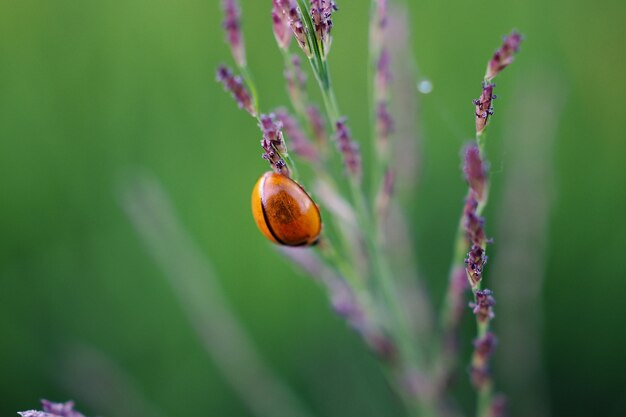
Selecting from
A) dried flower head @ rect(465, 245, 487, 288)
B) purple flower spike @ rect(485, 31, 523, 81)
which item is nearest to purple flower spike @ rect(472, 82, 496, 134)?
purple flower spike @ rect(485, 31, 523, 81)

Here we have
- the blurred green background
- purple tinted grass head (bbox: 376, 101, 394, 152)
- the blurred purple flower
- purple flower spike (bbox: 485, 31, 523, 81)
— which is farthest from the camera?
the blurred green background

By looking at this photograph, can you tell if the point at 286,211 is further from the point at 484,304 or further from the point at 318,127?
the point at 484,304

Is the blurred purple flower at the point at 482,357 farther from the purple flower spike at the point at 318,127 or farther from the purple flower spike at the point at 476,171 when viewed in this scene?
the purple flower spike at the point at 318,127

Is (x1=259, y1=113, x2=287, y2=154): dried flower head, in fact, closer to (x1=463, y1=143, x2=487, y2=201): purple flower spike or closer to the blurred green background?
(x1=463, y1=143, x2=487, y2=201): purple flower spike

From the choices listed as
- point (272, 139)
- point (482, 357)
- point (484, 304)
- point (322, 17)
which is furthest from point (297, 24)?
point (482, 357)

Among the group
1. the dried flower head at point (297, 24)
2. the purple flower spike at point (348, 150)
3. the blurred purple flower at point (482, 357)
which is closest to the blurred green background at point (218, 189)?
the blurred purple flower at point (482, 357)

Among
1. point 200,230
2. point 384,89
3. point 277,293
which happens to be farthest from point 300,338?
point 384,89

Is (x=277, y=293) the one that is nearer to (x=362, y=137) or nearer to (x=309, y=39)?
(x=362, y=137)
